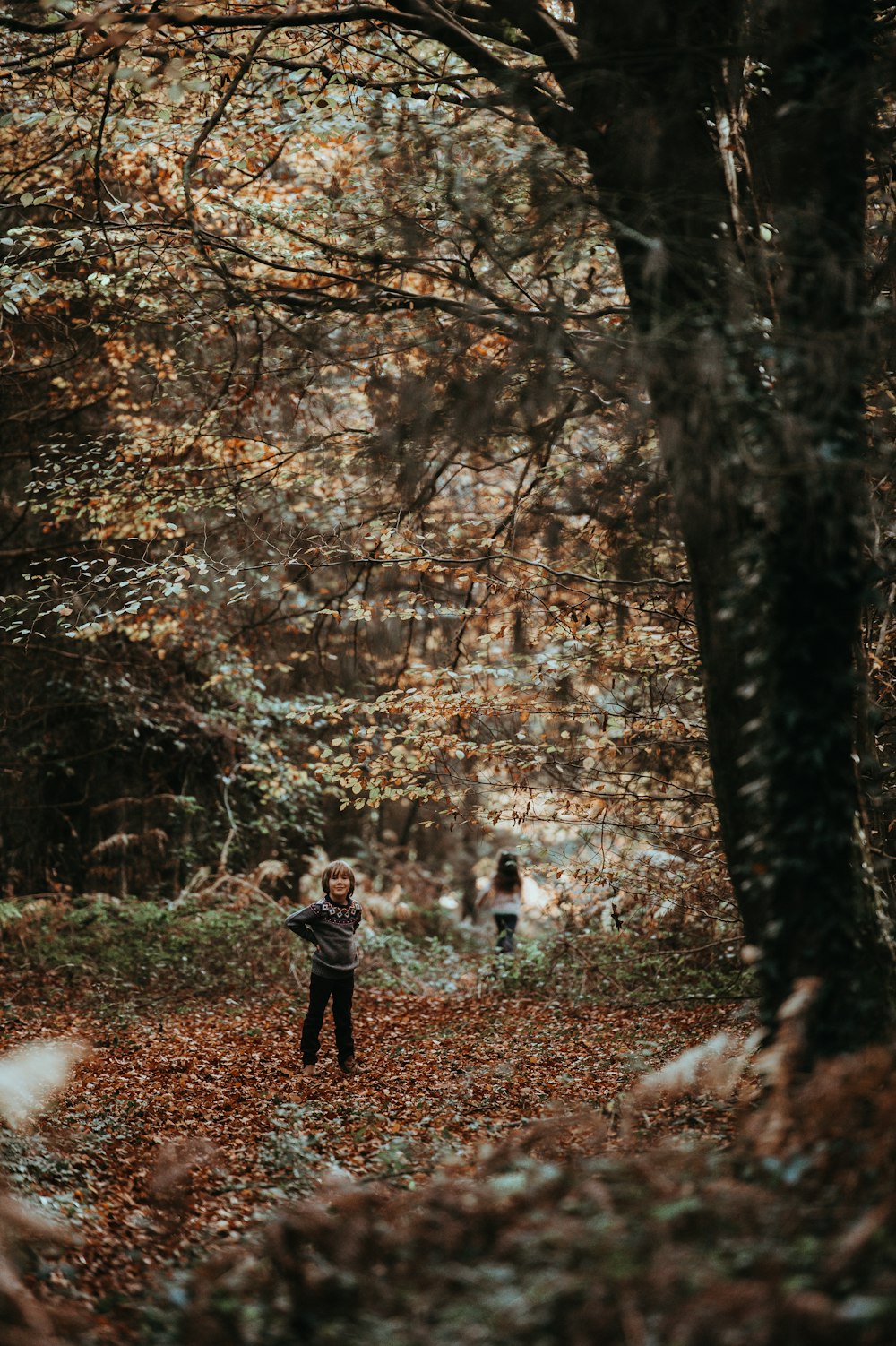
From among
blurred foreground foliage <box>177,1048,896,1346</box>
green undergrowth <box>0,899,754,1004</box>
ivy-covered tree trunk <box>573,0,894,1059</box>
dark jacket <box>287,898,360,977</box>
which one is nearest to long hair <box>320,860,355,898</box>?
dark jacket <box>287,898,360,977</box>

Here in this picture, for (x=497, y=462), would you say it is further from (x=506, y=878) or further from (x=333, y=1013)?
(x=506, y=878)

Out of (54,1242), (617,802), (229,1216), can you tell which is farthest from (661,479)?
(54,1242)

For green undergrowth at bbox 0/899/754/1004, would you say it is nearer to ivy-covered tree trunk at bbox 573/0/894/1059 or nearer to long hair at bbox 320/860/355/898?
long hair at bbox 320/860/355/898

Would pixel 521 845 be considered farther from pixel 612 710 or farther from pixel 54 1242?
pixel 54 1242

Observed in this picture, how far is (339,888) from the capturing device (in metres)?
8.26

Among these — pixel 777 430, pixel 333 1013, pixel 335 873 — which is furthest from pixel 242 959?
pixel 777 430

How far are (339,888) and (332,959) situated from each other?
0.51 meters

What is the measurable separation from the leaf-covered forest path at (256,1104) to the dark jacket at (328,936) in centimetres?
81

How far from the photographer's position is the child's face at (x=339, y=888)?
8258 mm

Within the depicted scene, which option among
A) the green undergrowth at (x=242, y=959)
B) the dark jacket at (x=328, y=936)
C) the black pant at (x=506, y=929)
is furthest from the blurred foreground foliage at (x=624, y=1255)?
the black pant at (x=506, y=929)

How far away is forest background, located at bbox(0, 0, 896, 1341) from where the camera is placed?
471 centimetres

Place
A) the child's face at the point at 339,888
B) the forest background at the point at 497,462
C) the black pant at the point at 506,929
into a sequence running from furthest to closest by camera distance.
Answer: the black pant at the point at 506,929 < the child's face at the point at 339,888 < the forest background at the point at 497,462

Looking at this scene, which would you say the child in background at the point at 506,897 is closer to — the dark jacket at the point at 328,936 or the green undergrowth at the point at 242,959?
the green undergrowth at the point at 242,959

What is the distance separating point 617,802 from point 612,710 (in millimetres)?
851
